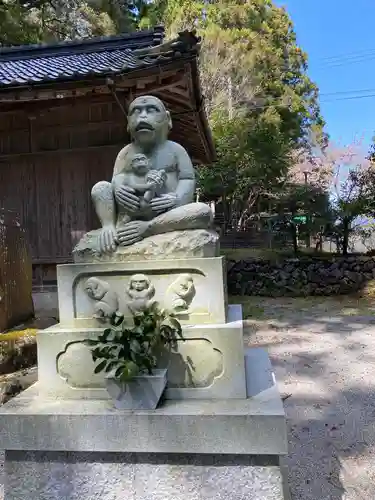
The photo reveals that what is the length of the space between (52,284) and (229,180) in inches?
361

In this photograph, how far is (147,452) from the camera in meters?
1.77

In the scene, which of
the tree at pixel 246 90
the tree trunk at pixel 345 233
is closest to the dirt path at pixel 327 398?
the tree trunk at pixel 345 233

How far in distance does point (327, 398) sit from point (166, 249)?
2.51m

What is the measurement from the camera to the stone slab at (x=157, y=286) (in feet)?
6.62

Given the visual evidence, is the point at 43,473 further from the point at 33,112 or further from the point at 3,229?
the point at 33,112

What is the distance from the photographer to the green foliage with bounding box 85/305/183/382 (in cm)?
179

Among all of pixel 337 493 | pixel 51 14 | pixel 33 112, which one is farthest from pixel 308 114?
pixel 337 493

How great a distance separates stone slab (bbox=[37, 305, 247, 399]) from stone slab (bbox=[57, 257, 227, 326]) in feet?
0.27

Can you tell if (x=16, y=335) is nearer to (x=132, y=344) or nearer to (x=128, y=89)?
(x=132, y=344)

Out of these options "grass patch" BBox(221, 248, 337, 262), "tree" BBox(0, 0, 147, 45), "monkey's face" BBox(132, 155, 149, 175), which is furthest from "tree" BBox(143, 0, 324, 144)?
"monkey's face" BBox(132, 155, 149, 175)

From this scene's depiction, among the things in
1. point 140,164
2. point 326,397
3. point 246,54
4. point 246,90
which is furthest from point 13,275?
point 246,54

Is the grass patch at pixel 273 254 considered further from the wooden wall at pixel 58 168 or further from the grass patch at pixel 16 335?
the grass patch at pixel 16 335

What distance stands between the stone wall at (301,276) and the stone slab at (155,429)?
8.83 meters

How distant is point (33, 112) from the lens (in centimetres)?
636
